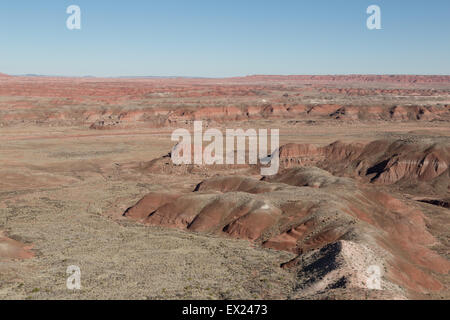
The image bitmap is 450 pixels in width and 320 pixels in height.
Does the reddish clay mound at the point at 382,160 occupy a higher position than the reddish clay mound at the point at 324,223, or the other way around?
the reddish clay mound at the point at 382,160

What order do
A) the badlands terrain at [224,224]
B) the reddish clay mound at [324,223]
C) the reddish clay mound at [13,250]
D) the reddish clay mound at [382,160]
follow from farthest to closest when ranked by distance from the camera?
the reddish clay mound at [382,160], the reddish clay mound at [13,250], the reddish clay mound at [324,223], the badlands terrain at [224,224]

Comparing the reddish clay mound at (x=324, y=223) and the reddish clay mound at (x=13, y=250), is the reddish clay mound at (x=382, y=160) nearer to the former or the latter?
the reddish clay mound at (x=324, y=223)

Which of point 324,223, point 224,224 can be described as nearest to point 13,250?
point 224,224

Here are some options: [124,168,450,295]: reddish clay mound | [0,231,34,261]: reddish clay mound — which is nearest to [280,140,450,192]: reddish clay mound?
[124,168,450,295]: reddish clay mound

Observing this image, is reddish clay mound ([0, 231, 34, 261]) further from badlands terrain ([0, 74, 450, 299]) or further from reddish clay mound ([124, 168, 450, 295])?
reddish clay mound ([124, 168, 450, 295])

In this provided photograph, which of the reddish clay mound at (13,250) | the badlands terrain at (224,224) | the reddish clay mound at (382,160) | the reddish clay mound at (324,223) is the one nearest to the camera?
the badlands terrain at (224,224)

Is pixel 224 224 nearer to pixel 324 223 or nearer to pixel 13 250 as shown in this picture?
pixel 324 223

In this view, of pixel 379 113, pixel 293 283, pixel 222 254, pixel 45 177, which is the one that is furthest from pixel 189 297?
pixel 379 113

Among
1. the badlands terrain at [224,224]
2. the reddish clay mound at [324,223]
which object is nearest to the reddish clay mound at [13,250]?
the badlands terrain at [224,224]

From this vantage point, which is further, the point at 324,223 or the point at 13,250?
the point at 324,223
